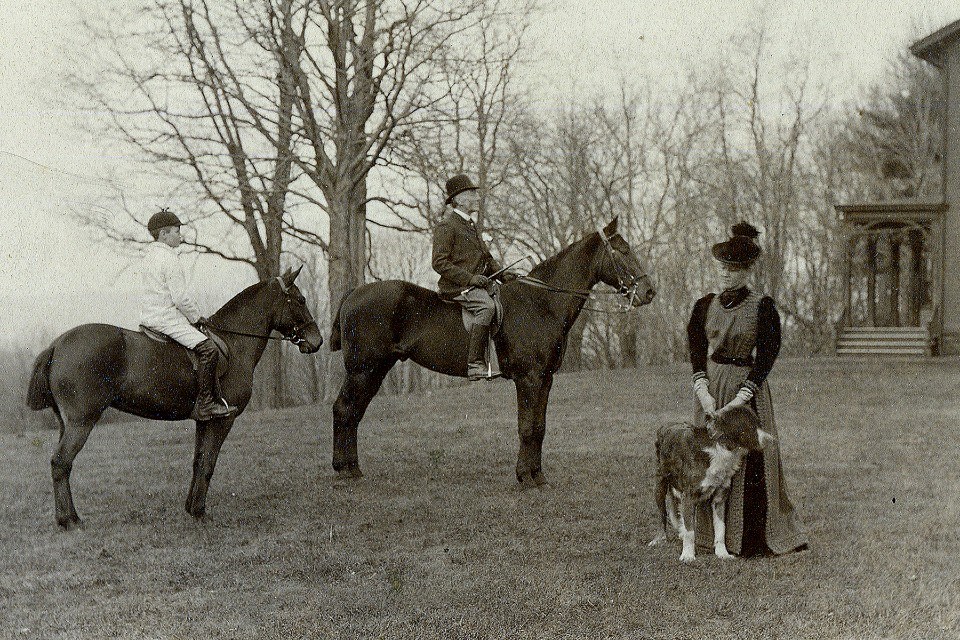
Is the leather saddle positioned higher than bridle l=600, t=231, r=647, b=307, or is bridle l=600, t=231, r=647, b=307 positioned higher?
bridle l=600, t=231, r=647, b=307

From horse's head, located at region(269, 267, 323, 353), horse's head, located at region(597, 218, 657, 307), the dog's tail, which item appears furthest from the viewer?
horse's head, located at region(597, 218, 657, 307)

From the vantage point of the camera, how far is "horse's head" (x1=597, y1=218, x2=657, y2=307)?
749 cm

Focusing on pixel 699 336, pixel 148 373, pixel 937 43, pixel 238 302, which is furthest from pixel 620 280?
pixel 937 43

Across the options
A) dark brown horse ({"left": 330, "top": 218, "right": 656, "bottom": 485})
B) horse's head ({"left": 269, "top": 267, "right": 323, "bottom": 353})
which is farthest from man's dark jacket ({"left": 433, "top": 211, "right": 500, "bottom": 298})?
horse's head ({"left": 269, "top": 267, "right": 323, "bottom": 353})

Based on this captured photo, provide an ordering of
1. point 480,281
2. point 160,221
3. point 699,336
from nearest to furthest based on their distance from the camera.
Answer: point 699,336
point 160,221
point 480,281

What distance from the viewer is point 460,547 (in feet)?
20.5

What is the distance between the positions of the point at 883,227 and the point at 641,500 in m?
14.7

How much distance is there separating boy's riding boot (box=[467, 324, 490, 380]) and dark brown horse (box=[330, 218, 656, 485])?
0.26 meters

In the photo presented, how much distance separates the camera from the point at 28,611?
5.08m

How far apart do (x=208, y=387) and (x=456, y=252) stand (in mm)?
2514

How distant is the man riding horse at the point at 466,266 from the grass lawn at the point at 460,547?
1419mm

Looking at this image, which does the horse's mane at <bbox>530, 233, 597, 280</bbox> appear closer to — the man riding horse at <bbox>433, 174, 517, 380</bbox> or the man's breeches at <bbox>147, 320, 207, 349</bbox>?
the man riding horse at <bbox>433, 174, 517, 380</bbox>

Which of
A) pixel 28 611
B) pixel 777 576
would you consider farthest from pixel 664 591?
pixel 28 611

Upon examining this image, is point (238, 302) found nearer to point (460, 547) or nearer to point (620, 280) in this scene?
point (460, 547)
